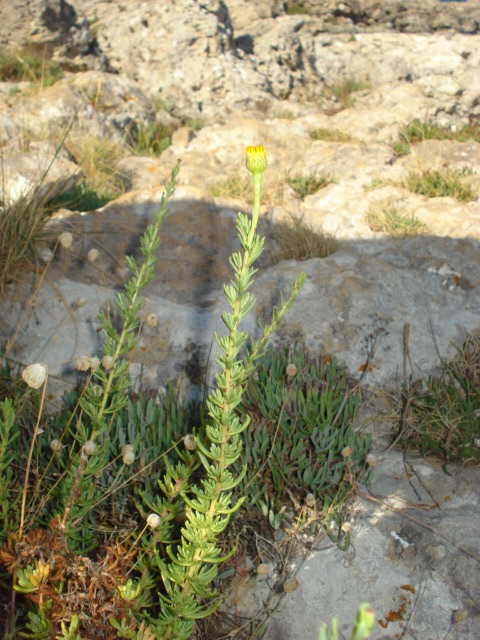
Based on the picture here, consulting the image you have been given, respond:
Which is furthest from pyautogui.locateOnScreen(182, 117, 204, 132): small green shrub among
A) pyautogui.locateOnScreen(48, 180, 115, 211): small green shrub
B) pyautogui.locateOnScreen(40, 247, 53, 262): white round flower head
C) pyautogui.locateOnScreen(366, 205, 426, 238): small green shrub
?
pyautogui.locateOnScreen(40, 247, 53, 262): white round flower head

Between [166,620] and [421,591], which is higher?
[166,620]

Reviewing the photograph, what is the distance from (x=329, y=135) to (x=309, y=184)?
1551 mm

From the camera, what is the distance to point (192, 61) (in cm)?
867

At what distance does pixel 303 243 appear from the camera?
4.71 metres

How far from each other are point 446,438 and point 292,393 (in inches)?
36.6

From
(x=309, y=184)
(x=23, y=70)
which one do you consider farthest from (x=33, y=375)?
(x=23, y=70)

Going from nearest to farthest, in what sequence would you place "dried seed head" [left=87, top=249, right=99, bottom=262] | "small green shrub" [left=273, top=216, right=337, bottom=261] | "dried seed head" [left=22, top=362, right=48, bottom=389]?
"dried seed head" [left=22, top=362, right=48, bottom=389], "dried seed head" [left=87, top=249, right=99, bottom=262], "small green shrub" [left=273, top=216, right=337, bottom=261]

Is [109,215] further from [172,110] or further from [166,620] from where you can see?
[172,110]

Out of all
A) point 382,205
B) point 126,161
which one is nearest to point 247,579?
point 382,205

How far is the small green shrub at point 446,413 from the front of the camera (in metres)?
3.00

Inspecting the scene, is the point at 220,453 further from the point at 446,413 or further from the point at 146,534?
the point at 446,413

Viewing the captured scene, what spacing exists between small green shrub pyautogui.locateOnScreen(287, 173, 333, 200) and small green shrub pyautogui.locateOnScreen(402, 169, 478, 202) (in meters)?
0.84

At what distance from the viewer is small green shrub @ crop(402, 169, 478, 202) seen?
5148 mm

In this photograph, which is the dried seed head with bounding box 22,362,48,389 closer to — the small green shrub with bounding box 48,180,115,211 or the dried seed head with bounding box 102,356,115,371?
the dried seed head with bounding box 102,356,115,371
